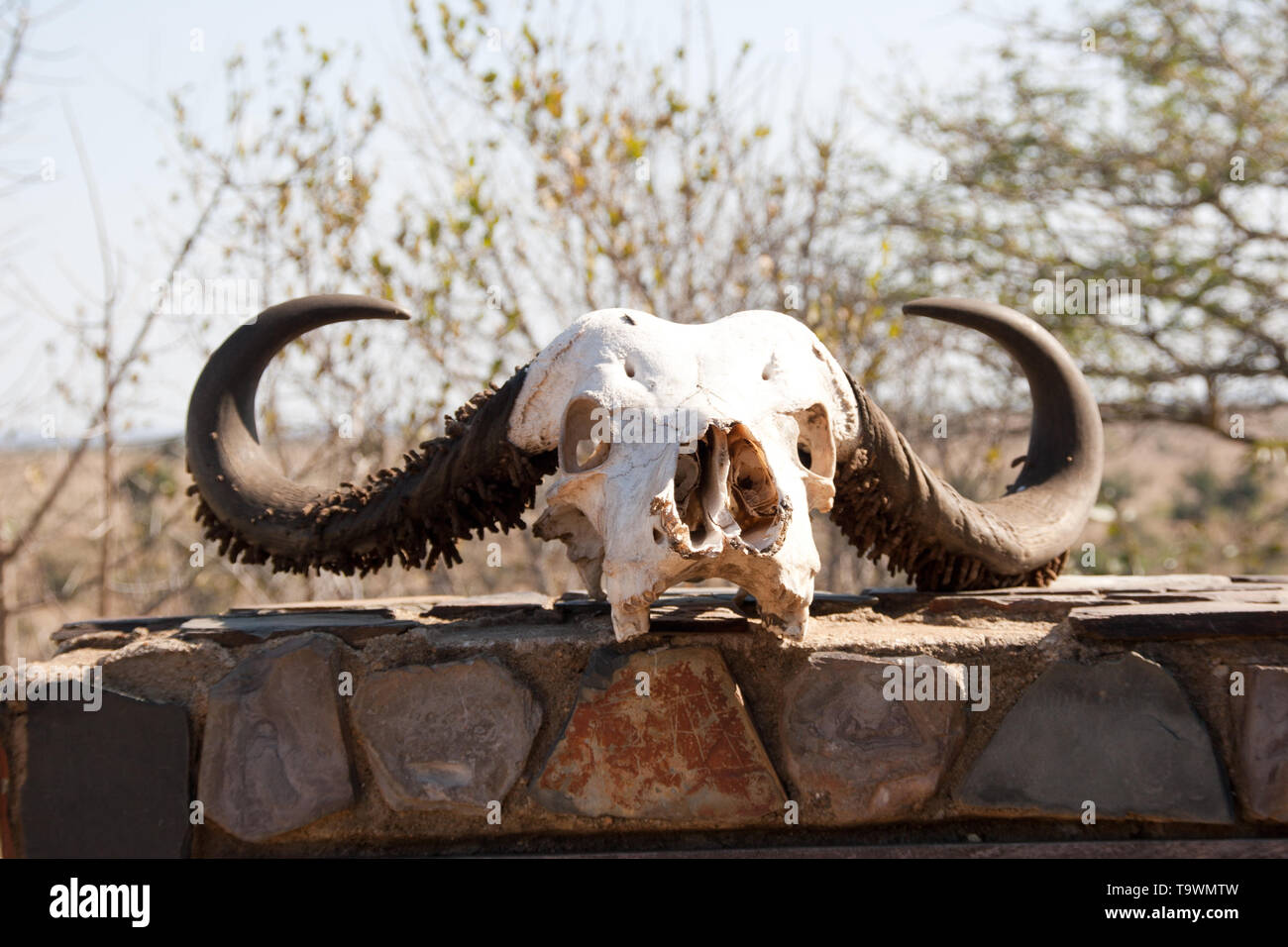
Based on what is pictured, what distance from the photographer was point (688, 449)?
2514mm

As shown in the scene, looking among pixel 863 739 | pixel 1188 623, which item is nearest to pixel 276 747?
pixel 863 739

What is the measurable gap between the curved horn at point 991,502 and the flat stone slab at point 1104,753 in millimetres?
428

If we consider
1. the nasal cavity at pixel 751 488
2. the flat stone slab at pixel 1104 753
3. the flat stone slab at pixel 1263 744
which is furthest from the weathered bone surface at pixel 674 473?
the flat stone slab at pixel 1263 744

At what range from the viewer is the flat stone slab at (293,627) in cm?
307

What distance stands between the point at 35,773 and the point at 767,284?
4668mm

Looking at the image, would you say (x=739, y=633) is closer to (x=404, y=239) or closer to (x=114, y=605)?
(x=404, y=239)

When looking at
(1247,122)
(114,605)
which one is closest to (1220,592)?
(1247,122)

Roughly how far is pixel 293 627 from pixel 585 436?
0.88 m

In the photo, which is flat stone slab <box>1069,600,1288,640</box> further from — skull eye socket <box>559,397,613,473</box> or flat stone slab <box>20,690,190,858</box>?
flat stone slab <box>20,690,190,858</box>

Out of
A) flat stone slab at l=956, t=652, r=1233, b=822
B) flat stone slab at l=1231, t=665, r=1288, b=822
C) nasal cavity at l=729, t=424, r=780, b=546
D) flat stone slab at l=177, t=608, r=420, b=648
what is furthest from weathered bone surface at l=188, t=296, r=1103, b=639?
flat stone slab at l=1231, t=665, r=1288, b=822

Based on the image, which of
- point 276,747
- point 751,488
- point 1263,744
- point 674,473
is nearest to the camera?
point 674,473

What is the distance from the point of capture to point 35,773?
2.99m

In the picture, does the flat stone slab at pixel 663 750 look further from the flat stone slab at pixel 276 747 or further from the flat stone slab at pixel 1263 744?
the flat stone slab at pixel 1263 744

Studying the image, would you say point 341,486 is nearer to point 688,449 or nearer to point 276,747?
point 276,747
